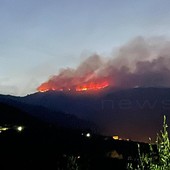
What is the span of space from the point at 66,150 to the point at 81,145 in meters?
17.9

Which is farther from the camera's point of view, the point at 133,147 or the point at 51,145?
the point at 133,147

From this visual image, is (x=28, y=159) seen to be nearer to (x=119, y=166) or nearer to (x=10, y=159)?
(x=10, y=159)

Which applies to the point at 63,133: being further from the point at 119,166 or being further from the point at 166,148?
the point at 166,148

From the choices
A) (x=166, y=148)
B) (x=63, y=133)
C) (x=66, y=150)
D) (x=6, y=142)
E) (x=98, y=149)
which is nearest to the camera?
(x=166, y=148)

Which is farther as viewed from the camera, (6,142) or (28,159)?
(6,142)

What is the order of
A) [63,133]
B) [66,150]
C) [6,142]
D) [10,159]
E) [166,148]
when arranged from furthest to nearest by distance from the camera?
[63,133], [66,150], [6,142], [10,159], [166,148]

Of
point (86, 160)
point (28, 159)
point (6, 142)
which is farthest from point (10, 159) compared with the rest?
point (86, 160)

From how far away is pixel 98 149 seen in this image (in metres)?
158

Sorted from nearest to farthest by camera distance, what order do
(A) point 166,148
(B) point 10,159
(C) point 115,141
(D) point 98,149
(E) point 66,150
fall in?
(A) point 166,148, (B) point 10,159, (E) point 66,150, (D) point 98,149, (C) point 115,141

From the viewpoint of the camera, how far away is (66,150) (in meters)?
142

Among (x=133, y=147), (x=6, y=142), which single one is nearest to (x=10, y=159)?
(x=6, y=142)

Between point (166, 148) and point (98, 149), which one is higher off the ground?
point (166, 148)

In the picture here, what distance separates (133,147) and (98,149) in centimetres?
2835

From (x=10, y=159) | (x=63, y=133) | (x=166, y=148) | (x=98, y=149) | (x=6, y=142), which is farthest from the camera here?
(x=63, y=133)
